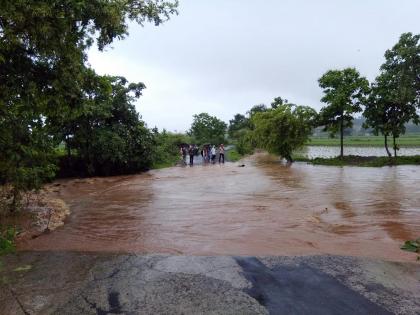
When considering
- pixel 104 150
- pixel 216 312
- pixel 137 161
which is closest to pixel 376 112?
pixel 137 161

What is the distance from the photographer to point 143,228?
1075 centimetres

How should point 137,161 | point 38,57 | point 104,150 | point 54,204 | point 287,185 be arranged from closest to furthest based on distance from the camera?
point 38,57, point 54,204, point 287,185, point 104,150, point 137,161

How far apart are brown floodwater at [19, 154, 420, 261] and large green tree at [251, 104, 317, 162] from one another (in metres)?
12.7

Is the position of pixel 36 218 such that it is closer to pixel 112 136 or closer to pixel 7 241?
pixel 7 241

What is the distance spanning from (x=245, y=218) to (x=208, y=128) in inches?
1759

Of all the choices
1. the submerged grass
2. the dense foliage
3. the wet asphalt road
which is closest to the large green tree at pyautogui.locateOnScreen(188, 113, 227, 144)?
the submerged grass

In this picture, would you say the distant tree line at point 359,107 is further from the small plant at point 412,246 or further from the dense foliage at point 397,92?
the small plant at point 412,246

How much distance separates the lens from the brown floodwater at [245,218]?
338 inches

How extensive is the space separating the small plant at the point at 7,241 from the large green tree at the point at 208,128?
4569 centimetres

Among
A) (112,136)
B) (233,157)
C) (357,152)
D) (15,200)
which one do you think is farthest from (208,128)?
(15,200)

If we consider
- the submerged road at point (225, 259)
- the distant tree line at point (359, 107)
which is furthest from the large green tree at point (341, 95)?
the submerged road at point (225, 259)

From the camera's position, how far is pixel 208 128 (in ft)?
184

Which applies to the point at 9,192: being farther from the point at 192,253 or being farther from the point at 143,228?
the point at 192,253

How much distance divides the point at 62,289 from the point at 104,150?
18.8 m
